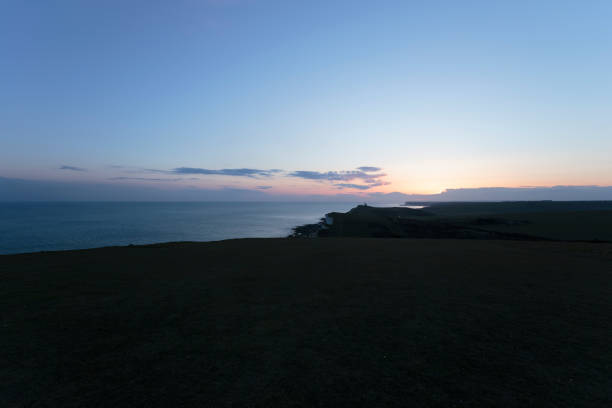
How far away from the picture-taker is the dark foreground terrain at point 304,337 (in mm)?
3689

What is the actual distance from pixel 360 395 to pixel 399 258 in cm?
1015

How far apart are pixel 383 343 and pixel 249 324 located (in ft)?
8.80

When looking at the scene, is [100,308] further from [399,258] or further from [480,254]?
[480,254]

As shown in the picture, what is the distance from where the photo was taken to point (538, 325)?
571cm

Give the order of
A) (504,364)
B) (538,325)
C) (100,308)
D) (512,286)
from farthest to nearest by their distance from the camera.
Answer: (512,286), (100,308), (538,325), (504,364)

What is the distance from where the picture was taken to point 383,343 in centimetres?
500

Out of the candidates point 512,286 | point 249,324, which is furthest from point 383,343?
point 512,286

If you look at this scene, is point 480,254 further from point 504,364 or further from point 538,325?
point 504,364

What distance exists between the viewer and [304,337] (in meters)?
5.23

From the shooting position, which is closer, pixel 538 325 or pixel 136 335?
pixel 136 335

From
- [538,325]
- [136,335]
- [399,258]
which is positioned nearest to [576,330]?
[538,325]

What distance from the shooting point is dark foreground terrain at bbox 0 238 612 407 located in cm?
369

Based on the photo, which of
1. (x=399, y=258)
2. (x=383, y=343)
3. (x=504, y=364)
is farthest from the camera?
(x=399, y=258)

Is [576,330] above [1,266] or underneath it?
underneath
